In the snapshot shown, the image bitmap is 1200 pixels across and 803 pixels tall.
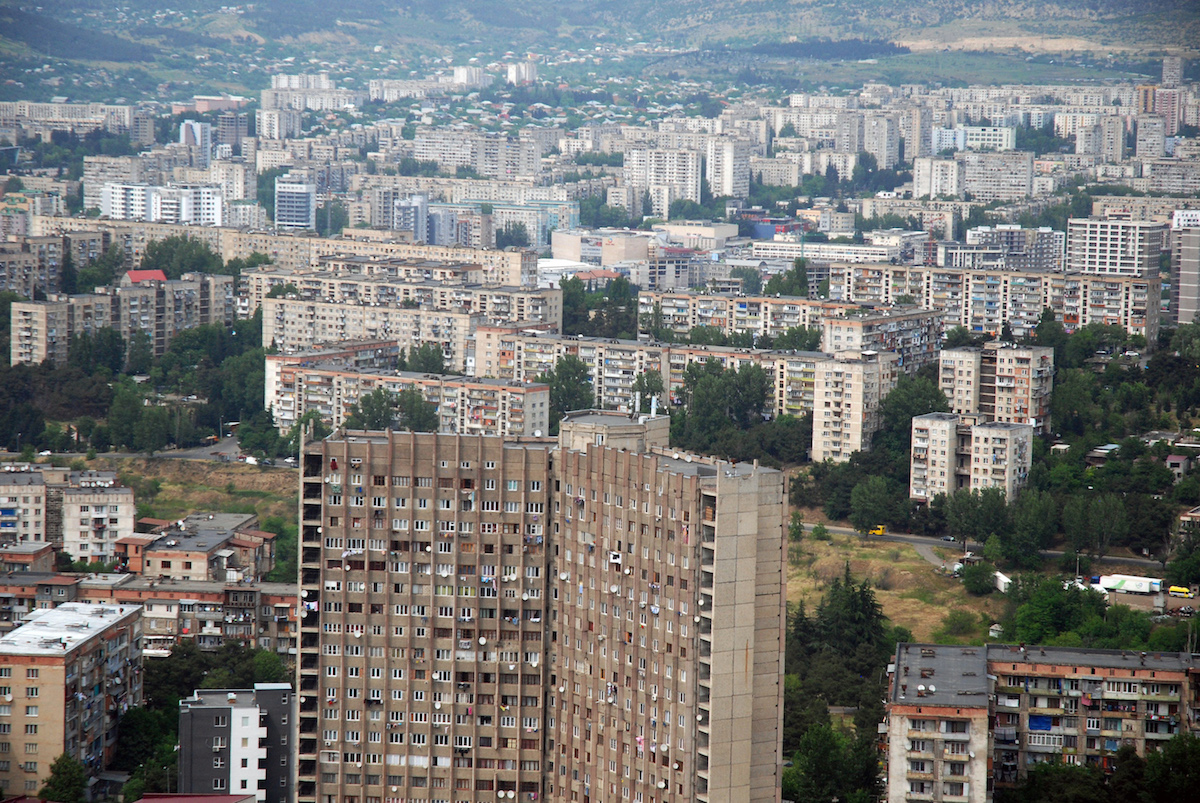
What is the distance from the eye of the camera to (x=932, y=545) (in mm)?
36438

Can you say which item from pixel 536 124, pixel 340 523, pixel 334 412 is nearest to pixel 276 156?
pixel 536 124

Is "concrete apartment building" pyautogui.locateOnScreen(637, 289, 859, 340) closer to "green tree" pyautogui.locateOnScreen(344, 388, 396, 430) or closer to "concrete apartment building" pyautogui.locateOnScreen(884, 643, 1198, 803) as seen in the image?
"green tree" pyautogui.locateOnScreen(344, 388, 396, 430)

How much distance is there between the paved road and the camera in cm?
3462

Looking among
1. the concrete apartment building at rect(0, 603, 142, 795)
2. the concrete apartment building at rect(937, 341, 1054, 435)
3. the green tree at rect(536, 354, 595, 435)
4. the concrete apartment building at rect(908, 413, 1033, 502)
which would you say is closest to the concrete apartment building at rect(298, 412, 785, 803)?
the concrete apartment building at rect(0, 603, 142, 795)

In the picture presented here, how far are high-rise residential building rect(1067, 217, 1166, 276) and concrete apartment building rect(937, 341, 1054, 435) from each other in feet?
58.5

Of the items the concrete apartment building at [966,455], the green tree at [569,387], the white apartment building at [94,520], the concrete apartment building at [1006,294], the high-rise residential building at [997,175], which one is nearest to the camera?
the white apartment building at [94,520]

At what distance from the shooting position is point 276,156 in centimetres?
8981

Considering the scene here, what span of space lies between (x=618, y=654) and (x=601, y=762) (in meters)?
1.16

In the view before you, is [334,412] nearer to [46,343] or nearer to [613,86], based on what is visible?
[46,343]

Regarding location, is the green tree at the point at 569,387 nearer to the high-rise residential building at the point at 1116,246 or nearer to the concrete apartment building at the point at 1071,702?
the concrete apartment building at the point at 1071,702

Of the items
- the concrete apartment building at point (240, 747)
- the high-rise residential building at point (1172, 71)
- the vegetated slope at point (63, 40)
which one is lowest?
the concrete apartment building at point (240, 747)

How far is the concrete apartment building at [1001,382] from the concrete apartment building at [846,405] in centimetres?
137

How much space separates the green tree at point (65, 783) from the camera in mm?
23969

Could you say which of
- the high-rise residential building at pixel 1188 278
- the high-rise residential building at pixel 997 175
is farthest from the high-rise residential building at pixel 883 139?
the high-rise residential building at pixel 1188 278
